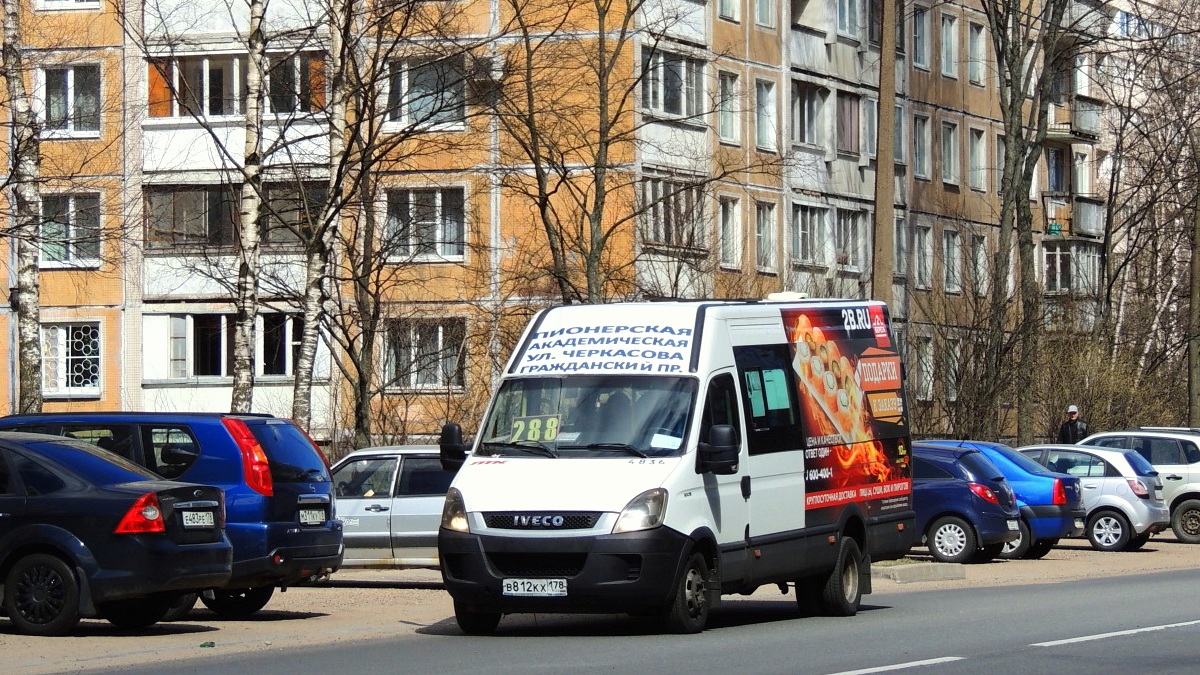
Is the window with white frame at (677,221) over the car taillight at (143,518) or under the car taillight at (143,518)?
over

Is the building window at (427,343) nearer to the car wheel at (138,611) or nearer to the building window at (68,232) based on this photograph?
the building window at (68,232)

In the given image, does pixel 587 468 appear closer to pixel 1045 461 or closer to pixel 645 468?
pixel 645 468

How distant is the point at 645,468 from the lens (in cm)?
1477

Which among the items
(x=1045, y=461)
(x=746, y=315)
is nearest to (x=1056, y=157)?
(x=1045, y=461)

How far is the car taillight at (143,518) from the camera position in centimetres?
1470

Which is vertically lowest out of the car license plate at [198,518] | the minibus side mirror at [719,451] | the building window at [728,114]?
the car license plate at [198,518]

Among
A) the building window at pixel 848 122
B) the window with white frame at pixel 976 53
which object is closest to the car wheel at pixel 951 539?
the building window at pixel 848 122

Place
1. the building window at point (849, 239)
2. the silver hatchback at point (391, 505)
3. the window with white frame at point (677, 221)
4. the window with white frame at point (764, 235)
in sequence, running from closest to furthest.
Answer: the silver hatchback at point (391, 505) < the window with white frame at point (677, 221) < the window with white frame at point (764, 235) < the building window at point (849, 239)

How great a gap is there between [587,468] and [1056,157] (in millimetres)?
54002

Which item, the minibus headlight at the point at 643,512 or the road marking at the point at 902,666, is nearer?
the road marking at the point at 902,666

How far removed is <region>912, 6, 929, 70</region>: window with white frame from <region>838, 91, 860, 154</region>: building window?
432 centimetres

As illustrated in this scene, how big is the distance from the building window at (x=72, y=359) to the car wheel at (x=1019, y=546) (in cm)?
2667

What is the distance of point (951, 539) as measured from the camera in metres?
26.3

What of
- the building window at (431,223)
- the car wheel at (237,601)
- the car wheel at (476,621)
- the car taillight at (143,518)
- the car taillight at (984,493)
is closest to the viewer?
the car taillight at (143,518)
